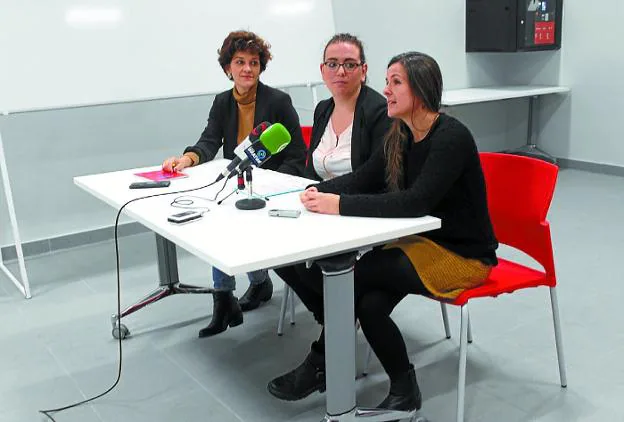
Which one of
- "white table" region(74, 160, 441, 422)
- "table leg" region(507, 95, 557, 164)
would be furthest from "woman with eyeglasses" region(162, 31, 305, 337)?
"table leg" region(507, 95, 557, 164)

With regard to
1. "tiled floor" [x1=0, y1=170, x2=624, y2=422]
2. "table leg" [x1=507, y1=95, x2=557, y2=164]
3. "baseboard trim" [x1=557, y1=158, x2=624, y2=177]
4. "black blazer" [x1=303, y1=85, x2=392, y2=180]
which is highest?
"black blazer" [x1=303, y1=85, x2=392, y2=180]

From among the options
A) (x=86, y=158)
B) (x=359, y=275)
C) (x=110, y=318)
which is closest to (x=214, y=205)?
(x=359, y=275)

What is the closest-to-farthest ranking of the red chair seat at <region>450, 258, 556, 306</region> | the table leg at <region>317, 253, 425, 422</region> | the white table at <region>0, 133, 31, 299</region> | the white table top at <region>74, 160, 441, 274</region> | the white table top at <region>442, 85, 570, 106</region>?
the white table top at <region>74, 160, 441, 274</region>
the table leg at <region>317, 253, 425, 422</region>
the red chair seat at <region>450, 258, 556, 306</region>
the white table at <region>0, 133, 31, 299</region>
the white table top at <region>442, 85, 570, 106</region>

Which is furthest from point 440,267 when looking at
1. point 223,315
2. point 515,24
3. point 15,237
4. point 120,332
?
point 515,24

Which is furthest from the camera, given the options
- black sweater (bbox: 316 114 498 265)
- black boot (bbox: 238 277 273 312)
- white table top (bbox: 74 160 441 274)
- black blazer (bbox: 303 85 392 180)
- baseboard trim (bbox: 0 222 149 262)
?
baseboard trim (bbox: 0 222 149 262)

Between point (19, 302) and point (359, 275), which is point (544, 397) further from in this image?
point (19, 302)

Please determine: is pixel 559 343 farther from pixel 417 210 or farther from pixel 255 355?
pixel 255 355

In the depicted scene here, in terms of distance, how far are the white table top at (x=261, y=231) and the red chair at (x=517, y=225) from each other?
367mm

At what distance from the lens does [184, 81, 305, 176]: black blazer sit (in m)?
2.97

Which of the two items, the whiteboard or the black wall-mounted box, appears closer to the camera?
the whiteboard

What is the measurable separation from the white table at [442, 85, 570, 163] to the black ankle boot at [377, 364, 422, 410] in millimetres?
3282

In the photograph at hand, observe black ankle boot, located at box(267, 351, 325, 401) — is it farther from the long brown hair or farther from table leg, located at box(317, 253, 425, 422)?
the long brown hair

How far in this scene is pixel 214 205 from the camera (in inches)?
87.8

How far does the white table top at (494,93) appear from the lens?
525cm
